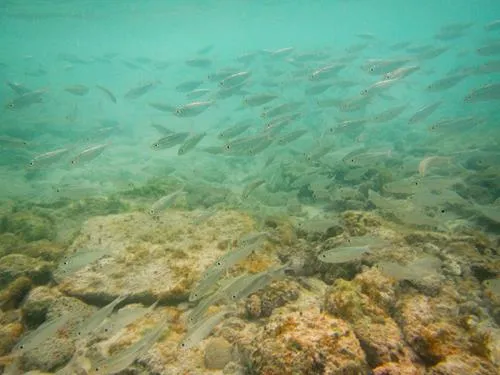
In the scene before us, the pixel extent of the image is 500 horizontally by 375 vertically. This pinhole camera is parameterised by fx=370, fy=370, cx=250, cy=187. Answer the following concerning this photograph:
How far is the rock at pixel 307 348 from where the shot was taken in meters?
3.08

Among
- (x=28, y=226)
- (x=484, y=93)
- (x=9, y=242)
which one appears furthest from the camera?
(x=484, y=93)

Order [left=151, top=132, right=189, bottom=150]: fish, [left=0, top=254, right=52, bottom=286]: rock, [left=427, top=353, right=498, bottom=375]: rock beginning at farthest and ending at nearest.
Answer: [left=151, top=132, right=189, bottom=150]: fish
[left=0, top=254, right=52, bottom=286]: rock
[left=427, top=353, right=498, bottom=375]: rock

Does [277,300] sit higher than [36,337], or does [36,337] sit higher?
[36,337]

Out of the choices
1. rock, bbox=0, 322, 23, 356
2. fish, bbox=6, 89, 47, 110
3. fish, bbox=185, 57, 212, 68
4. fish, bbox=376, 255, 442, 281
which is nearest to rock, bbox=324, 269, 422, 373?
fish, bbox=376, 255, 442, 281

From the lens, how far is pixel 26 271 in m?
5.87

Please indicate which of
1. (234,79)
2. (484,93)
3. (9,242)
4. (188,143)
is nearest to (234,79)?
(234,79)

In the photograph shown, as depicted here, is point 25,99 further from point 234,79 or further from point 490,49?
point 490,49

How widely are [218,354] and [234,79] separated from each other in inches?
518

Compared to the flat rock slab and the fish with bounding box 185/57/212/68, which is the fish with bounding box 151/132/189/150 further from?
the fish with bounding box 185/57/212/68

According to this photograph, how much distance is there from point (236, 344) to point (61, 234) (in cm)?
577

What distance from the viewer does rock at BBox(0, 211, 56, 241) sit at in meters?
8.23

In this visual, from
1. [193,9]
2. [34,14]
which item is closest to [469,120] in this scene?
[193,9]

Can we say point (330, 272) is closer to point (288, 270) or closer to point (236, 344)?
point (288, 270)

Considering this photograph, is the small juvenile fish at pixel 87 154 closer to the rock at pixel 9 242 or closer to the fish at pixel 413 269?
the rock at pixel 9 242
